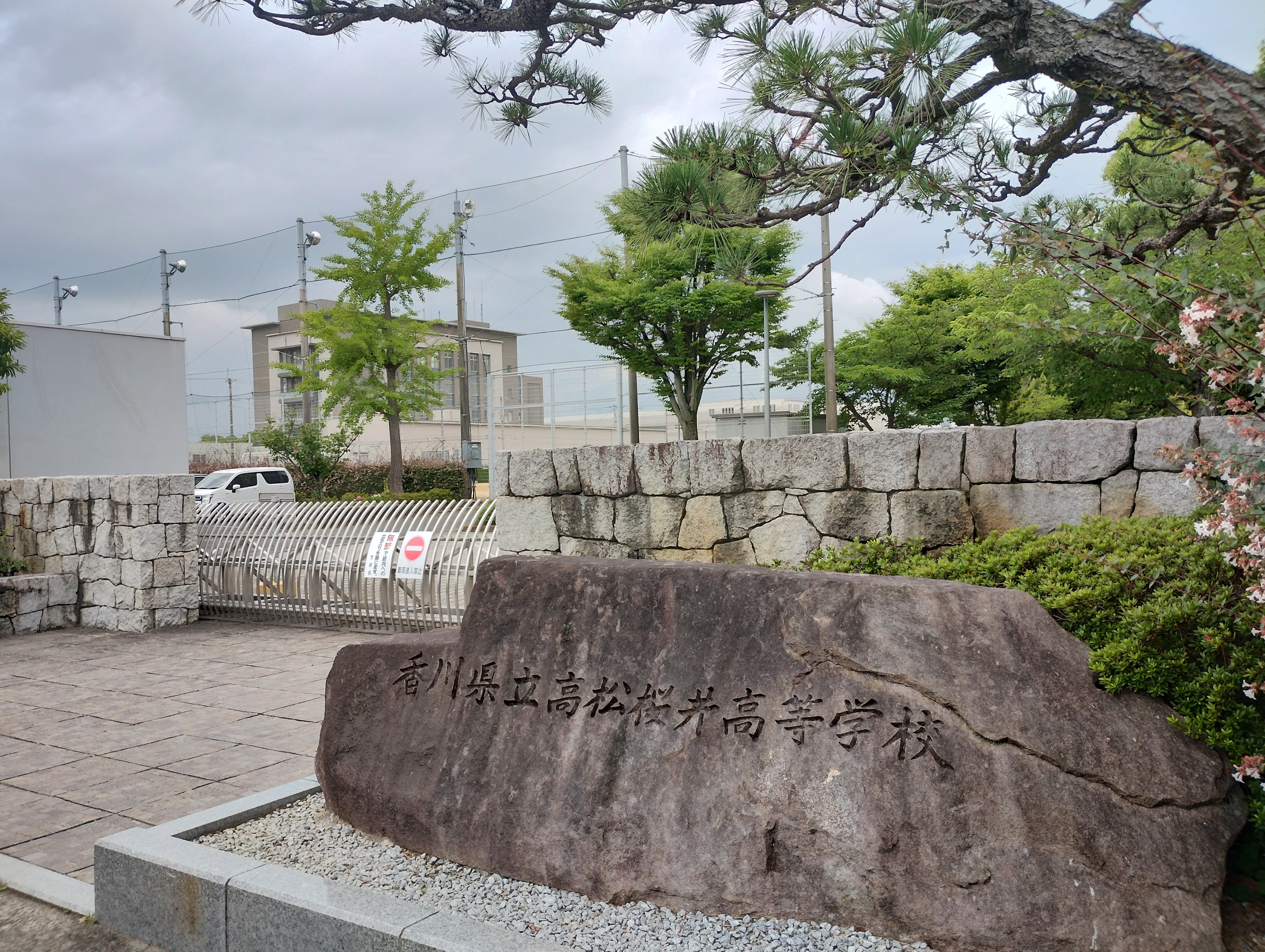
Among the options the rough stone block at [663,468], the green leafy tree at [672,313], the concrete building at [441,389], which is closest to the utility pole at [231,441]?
the concrete building at [441,389]

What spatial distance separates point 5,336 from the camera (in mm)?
12789

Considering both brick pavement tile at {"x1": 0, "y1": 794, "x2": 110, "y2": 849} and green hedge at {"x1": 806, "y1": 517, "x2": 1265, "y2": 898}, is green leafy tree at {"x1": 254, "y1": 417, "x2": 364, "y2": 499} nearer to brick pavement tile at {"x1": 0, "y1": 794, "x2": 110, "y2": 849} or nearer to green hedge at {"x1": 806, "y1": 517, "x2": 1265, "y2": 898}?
brick pavement tile at {"x1": 0, "y1": 794, "x2": 110, "y2": 849}

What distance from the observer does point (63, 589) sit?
32.5ft

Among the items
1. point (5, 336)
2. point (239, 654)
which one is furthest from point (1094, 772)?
point (5, 336)

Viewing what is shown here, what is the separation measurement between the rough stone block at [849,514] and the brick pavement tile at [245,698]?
3.74m

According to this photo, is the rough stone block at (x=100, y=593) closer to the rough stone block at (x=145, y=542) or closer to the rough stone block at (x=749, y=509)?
the rough stone block at (x=145, y=542)

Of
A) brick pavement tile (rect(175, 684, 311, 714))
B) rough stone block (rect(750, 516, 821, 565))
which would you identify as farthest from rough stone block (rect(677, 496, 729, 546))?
brick pavement tile (rect(175, 684, 311, 714))

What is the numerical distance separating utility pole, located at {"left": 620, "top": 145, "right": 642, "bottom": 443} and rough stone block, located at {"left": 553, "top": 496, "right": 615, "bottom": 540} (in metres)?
13.3

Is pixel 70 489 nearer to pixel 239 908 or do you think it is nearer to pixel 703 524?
pixel 703 524

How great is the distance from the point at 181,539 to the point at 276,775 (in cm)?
578

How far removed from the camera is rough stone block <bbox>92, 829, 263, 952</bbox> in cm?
302

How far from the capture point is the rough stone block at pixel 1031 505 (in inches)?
181

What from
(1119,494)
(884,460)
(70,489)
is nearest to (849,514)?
(884,460)

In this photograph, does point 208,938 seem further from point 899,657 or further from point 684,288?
point 684,288
